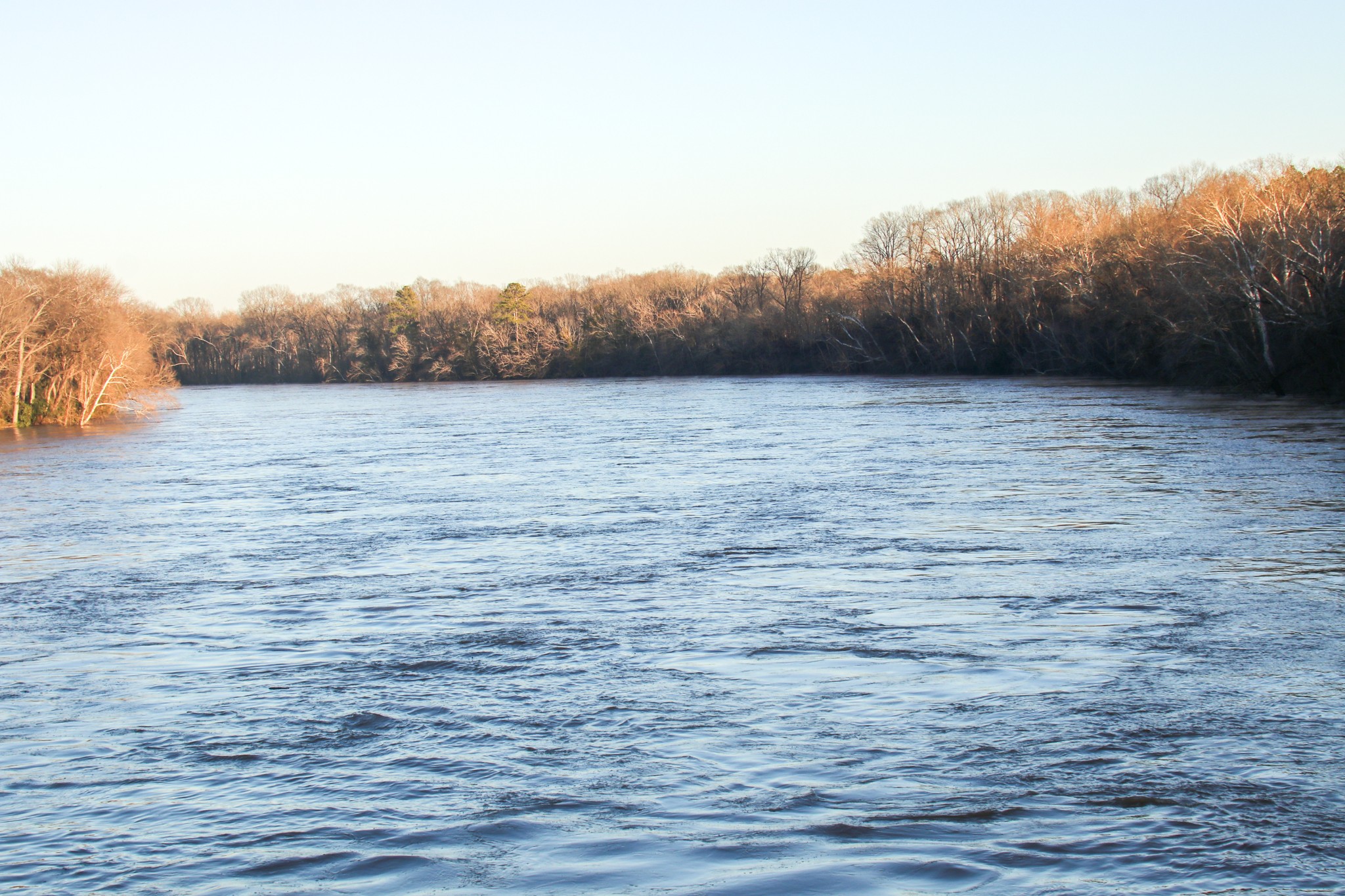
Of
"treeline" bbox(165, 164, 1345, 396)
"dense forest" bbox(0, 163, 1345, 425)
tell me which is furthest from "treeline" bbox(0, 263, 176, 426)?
"treeline" bbox(165, 164, 1345, 396)

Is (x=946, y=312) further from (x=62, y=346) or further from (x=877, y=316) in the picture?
(x=62, y=346)

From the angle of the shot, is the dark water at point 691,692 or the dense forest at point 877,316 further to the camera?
the dense forest at point 877,316

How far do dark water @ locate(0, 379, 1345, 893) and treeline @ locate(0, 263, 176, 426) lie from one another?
1314 inches

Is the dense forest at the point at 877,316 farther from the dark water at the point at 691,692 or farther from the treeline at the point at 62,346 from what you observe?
the dark water at the point at 691,692

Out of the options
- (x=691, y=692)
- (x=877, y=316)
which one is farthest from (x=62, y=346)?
(x=877, y=316)

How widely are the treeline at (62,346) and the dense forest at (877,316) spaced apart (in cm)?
10

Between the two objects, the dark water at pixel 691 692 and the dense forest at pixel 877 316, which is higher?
the dense forest at pixel 877 316

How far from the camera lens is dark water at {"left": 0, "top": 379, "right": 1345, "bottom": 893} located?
5.59 m

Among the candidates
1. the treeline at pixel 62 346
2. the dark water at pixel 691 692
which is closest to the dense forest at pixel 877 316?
the treeline at pixel 62 346

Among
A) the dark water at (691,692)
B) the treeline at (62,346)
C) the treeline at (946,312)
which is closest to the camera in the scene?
the dark water at (691,692)

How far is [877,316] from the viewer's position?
8806 centimetres

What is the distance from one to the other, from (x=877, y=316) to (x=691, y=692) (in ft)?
270

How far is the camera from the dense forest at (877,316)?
39875 millimetres

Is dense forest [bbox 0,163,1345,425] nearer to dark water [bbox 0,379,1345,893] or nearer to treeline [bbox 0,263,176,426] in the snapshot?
treeline [bbox 0,263,176,426]
